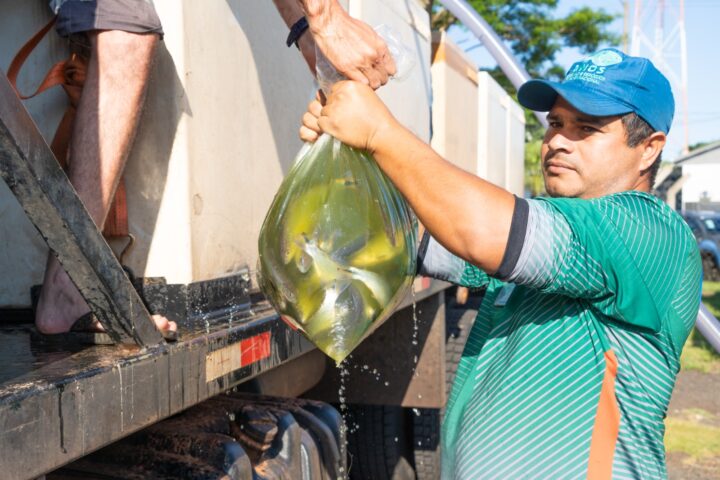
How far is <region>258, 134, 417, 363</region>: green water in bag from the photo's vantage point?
1676 millimetres

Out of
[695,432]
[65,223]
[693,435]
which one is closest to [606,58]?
[65,223]

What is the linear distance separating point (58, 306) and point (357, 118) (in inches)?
37.3

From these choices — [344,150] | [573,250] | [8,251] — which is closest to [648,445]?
[573,250]

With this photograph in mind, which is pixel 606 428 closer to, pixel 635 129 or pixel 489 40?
pixel 635 129

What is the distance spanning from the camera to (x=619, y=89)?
1886 millimetres

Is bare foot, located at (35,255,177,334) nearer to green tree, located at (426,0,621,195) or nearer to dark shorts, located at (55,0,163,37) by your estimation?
dark shorts, located at (55,0,163,37)

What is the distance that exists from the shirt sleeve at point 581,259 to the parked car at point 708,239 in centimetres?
1786

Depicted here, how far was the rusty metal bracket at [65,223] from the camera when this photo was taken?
4.76 feet

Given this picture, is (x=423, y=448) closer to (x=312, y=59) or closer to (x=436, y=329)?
(x=436, y=329)

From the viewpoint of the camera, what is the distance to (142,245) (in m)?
2.18

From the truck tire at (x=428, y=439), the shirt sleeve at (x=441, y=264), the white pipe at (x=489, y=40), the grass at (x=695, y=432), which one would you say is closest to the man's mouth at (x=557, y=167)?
the shirt sleeve at (x=441, y=264)

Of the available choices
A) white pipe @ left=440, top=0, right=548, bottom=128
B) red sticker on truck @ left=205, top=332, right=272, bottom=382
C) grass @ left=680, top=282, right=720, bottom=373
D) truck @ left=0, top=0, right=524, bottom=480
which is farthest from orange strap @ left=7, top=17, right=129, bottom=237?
grass @ left=680, top=282, right=720, bottom=373

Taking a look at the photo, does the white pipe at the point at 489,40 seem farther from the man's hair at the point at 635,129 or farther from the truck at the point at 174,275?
the man's hair at the point at 635,129

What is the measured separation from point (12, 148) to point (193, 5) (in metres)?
0.88
